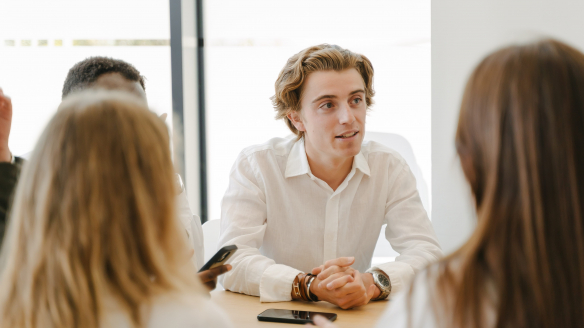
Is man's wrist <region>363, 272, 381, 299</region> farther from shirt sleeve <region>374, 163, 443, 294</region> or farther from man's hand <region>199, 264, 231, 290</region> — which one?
man's hand <region>199, 264, 231, 290</region>

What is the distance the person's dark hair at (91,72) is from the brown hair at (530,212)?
1458 mm

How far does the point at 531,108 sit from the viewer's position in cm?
71

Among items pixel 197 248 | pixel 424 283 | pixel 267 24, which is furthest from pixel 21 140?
pixel 424 283

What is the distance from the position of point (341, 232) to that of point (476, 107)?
137 centimetres

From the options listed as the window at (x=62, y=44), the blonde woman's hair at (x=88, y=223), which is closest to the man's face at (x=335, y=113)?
the blonde woman's hair at (x=88, y=223)

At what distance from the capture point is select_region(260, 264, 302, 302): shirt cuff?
1567 millimetres

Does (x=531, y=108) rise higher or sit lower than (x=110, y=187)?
higher

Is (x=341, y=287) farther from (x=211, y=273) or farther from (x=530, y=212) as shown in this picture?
(x=530, y=212)

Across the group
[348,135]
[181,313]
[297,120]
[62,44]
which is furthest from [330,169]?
[62,44]

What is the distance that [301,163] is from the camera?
212cm

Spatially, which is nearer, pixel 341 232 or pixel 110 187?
pixel 110 187

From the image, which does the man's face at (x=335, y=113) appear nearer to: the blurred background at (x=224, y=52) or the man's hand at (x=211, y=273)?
the man's hand at (x=211, y=273)

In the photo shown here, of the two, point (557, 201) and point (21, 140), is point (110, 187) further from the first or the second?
point (21, 140)

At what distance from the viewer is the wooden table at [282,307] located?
135 cm
